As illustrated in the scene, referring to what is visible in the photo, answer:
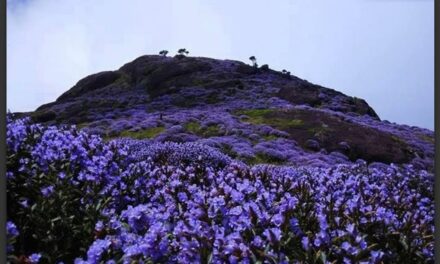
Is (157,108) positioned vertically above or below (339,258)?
above

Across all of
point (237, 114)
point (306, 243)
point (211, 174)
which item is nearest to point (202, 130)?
point (237, 114)

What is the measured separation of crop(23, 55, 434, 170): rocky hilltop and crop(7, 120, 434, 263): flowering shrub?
0.43 metres

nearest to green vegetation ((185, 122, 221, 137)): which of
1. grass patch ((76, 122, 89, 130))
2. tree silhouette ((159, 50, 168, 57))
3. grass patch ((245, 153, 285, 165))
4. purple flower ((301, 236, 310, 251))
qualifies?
grass patch ((245, 153, 285, 165))

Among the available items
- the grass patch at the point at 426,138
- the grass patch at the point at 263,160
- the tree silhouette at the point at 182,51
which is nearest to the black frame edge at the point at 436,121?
the grass patch at the point at 426,138

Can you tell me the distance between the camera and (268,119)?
18.8 ft

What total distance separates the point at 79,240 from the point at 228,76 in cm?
252

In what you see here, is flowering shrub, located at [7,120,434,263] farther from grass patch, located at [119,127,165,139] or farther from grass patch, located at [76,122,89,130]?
grass patch, located at [119,127,165,139]

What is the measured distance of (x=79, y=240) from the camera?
3.13 meters

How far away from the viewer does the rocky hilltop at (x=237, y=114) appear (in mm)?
4527

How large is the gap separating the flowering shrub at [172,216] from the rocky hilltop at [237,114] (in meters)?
0.43

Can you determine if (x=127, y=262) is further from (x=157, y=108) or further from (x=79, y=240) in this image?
(x=157, y=108)

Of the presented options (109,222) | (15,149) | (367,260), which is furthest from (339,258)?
(15,149)

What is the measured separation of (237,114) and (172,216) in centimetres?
246

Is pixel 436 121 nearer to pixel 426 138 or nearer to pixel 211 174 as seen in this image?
pixel 426 138
